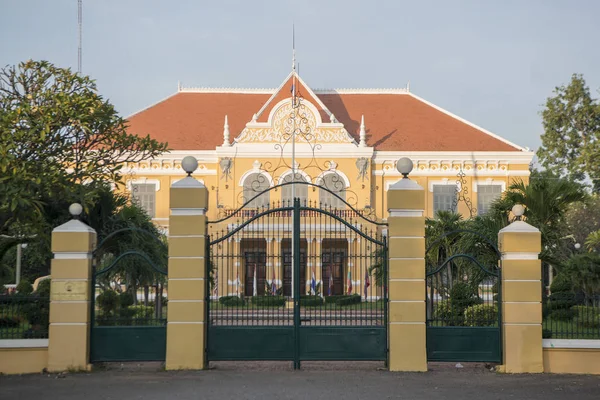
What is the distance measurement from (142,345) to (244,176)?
Answer: 23.5 meters

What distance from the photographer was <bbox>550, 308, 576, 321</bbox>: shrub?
12492 millimetres

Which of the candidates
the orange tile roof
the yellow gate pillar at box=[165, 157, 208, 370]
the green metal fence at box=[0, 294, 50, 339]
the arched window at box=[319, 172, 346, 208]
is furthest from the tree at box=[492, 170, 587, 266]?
the orange tile roof

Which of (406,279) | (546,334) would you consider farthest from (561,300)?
(406,279)

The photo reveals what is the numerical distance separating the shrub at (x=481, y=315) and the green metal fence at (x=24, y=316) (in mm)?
6951

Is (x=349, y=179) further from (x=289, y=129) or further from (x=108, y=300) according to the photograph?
(x=108, y=300)

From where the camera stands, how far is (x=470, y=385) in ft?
35.9

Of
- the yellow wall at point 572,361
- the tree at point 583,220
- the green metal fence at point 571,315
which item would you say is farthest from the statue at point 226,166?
the yellow wall at point 572,361

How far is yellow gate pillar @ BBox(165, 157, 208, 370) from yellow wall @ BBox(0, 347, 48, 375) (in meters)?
1.94

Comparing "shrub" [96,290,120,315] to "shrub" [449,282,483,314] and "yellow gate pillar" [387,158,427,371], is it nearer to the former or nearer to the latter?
"yellow gate pillar" [387,158,427,371]

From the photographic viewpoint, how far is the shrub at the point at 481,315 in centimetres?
1290

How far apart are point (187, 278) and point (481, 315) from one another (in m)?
5.28

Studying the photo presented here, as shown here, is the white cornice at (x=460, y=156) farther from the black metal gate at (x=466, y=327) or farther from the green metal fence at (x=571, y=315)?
the green metal fence at (x=571, y=315)

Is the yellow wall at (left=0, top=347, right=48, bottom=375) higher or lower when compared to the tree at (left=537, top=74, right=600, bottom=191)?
lower

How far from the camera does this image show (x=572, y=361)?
12.0m
